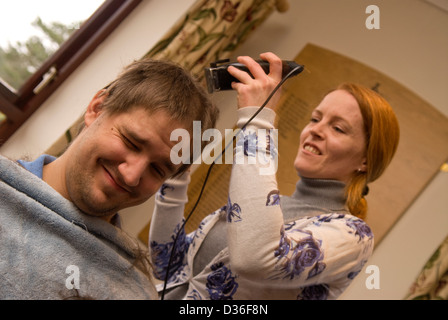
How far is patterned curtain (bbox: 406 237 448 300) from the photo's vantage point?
0.73 meters

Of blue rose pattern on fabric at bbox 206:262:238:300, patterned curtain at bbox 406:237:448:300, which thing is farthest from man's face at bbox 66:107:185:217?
patterned curtain at bbox 406:237:448:300

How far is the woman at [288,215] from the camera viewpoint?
55cm

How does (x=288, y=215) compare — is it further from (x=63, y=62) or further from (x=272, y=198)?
(x=63, y=62)

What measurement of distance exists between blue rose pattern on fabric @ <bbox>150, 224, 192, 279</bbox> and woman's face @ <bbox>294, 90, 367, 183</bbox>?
0.32 metres

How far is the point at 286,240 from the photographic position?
0.57m

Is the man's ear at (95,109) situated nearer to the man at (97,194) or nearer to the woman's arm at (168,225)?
the man at (97,194)

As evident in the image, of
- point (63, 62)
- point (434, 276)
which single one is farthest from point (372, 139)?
point (63, 62)

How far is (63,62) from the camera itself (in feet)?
3.01

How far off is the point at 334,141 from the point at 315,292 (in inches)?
12.0

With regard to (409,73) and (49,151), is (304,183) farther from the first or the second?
(49,151)

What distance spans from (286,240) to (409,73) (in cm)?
51
